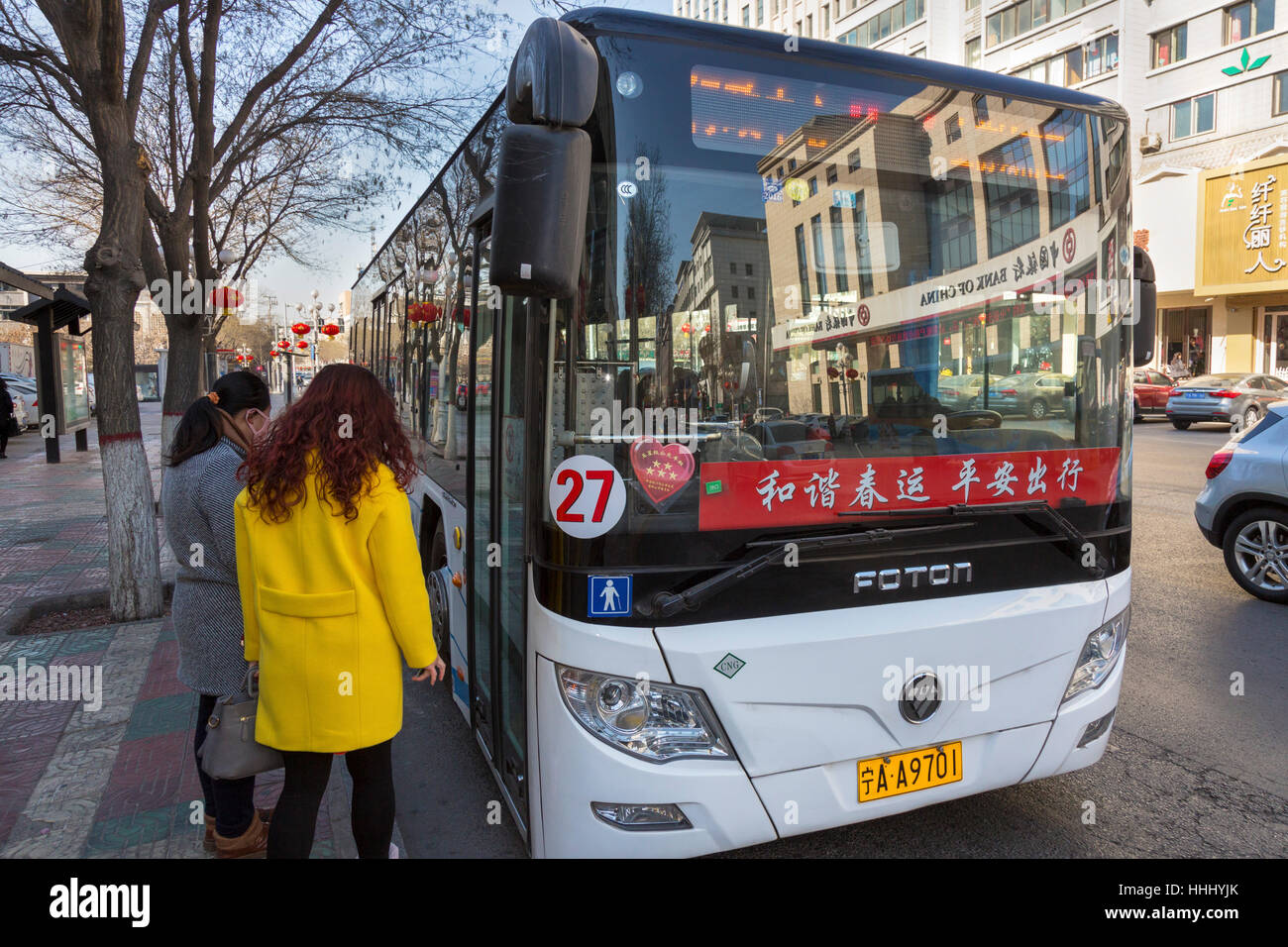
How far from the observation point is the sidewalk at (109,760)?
3420 mm

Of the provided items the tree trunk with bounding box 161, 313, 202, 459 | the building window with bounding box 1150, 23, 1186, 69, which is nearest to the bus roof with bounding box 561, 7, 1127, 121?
the tree trunk with bounding box 161, 313, 202, 459

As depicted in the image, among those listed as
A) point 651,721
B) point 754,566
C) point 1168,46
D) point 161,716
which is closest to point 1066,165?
point 754,566

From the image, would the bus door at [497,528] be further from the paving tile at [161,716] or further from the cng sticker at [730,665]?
the paving tile at [161,716]

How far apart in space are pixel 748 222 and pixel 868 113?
63cm

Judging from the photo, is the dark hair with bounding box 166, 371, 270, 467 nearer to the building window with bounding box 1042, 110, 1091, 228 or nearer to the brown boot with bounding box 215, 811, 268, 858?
the brown boot with bounding box 215, 811, 268, 858

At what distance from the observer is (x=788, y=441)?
107 inches

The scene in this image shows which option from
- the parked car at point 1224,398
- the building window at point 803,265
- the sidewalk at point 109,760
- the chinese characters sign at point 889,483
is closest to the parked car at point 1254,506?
the chinese characters sign at point 889,483

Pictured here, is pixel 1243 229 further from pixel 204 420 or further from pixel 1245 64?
pixel 204 420

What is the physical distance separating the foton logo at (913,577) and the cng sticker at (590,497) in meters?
0.82

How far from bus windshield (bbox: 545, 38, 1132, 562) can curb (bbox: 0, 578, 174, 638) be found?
5.53m
